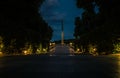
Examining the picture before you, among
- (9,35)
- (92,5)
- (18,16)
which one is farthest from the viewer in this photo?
(9,35)

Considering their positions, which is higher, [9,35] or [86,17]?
[86,17]

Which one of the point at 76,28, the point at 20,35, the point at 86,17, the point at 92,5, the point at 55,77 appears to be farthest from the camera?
the point at 76,28

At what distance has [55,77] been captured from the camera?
752 inches

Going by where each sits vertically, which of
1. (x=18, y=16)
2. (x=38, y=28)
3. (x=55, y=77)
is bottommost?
(x=55, y=77)

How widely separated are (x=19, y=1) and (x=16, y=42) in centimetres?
3823

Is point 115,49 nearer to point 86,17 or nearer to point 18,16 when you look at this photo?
point 18,16

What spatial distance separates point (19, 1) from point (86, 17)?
219 feet

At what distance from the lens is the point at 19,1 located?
2948 cm

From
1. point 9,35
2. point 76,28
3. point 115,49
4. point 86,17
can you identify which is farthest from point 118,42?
point 76,28

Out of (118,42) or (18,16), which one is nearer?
(18,16)

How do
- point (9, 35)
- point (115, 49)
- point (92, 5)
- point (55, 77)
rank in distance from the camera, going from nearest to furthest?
point (55, 77) → point (92, 5) → point (115, 49) → point (9, 35)

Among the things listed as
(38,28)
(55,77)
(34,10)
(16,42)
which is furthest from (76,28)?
(55,77)

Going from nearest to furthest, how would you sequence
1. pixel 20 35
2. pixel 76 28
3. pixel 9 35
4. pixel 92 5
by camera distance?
1. pixel 92 5
2. pixel 9 35
3. pixel 20 35
4. pixel 76 28

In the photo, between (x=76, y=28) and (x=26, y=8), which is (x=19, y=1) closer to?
(x=26, y=8)
